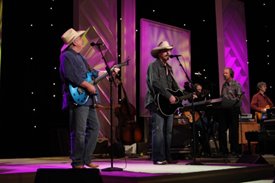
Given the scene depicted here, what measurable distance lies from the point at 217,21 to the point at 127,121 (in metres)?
4.95

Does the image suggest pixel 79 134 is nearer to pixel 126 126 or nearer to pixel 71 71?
pixel 71 71

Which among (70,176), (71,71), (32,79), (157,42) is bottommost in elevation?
(70,176)

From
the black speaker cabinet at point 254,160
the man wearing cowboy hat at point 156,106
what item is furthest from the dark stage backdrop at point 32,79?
the man wearing cowboy hat at point 156,106

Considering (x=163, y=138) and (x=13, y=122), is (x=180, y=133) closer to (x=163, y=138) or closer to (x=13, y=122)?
(x=163, y=138)

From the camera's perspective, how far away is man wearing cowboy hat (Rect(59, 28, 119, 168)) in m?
4.48

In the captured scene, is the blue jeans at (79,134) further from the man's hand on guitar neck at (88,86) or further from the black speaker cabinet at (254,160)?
the black speaker cabinet at (254,160)

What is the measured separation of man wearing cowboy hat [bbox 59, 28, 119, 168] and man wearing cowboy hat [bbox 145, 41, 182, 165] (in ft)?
3.31

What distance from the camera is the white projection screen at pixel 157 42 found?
950 cm

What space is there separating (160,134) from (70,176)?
3.30 metres

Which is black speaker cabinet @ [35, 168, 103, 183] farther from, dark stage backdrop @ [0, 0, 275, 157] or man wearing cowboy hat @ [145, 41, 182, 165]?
dark stage backdrop @ [0, 0, 275, 157]

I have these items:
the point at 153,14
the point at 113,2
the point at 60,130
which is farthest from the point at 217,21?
the point at 60,130

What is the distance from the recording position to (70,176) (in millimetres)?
2170

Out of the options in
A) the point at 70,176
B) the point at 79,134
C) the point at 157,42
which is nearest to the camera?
the point at 70,176

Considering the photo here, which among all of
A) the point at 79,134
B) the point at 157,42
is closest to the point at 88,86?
the point at 79,134
